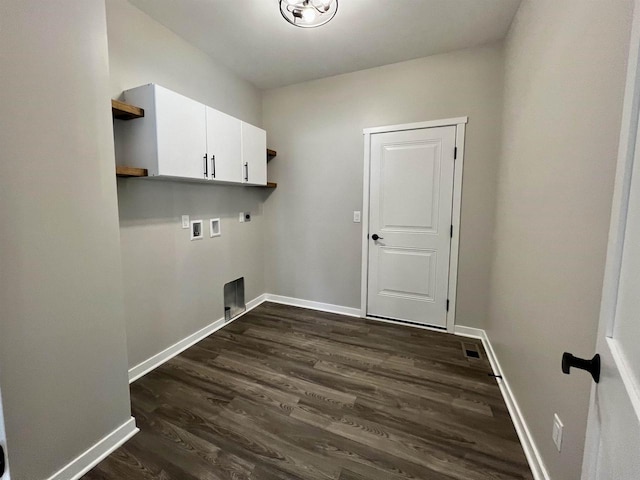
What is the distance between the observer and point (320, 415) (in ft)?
5.94

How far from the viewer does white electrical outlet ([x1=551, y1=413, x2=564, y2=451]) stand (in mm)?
1208

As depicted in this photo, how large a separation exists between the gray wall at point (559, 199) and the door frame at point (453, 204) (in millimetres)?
664

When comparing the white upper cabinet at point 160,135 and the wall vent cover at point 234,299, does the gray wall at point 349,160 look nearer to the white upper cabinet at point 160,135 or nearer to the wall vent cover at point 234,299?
the wall vent cover at point 234,299

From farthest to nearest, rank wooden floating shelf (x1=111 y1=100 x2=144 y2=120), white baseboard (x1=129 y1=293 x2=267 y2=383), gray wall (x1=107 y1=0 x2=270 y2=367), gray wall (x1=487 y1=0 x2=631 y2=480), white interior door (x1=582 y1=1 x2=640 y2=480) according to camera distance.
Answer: white baseboard (x1=129 y1=293 x2=267 y2=383), gray wall (x1=107 y1=0 x2=270 y2=367), wooden floating shelf (x1=111 y1=100 x2=144 y2=120), gray wall (x1=487 y1=0 x2=631 y2=480), white interior door (x1=582 y1=1 x2=640 y2=480)

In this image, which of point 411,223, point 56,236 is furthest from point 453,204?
point 56,236

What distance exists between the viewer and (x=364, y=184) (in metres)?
3.13

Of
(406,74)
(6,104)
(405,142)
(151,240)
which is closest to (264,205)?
(151,240)

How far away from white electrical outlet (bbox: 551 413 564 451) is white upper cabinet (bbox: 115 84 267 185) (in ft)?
8.58

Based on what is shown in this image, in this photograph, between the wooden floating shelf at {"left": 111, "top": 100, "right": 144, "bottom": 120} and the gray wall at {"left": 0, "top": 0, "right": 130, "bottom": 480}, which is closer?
the gray wall at {"left": 0, "top": 0, "right": 130, "bottom": 480}

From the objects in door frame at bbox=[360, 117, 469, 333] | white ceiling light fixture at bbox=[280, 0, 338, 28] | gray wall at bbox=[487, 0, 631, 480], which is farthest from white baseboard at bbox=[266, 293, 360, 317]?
white ceiling light fixture at bbox=[280, 0, 338, 28]

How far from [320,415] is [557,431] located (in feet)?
3.99

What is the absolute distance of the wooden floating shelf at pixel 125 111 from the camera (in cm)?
181

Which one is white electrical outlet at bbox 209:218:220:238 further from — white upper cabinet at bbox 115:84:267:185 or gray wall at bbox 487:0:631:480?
gray wall at bbox 487:0:631:480

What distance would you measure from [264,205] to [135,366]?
2.20m
